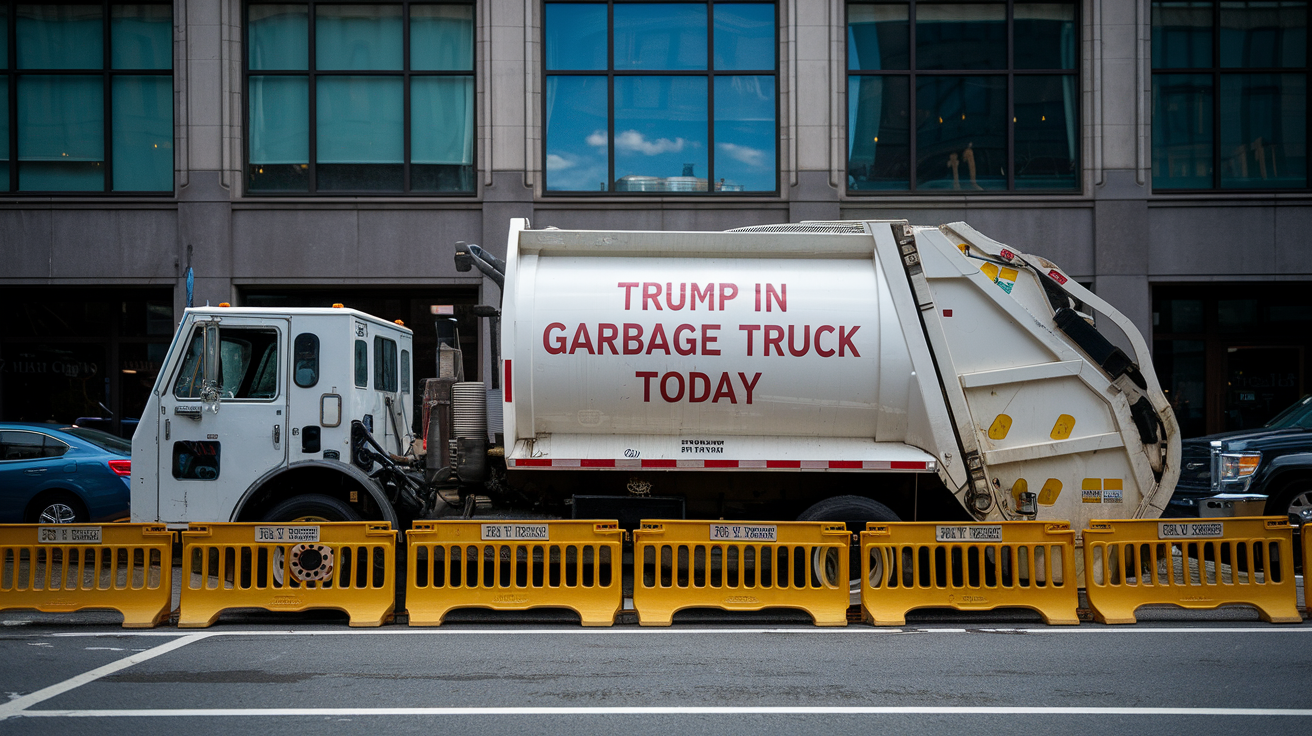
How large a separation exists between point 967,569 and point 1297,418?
587 cm

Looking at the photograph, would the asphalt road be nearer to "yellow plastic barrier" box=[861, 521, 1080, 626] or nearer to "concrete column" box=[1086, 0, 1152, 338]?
"yellow plastic barrier" box=[861, 521, 1080, 626]

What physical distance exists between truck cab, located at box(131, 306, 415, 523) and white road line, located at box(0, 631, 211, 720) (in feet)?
4.42

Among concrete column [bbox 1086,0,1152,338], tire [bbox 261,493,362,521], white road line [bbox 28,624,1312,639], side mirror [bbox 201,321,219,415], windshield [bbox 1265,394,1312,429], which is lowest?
white road line [bbox 28,624,1312,639]

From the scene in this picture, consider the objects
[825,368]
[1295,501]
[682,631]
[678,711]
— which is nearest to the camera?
[678,711]

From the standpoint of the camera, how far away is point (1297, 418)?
1020 cm

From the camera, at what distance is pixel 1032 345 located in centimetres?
787

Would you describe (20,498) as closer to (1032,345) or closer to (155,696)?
(155,696)

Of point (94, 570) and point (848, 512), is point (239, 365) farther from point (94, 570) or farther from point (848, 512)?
point (848, 512)

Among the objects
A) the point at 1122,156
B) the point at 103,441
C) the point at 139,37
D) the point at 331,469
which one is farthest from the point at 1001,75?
the point at 139,37

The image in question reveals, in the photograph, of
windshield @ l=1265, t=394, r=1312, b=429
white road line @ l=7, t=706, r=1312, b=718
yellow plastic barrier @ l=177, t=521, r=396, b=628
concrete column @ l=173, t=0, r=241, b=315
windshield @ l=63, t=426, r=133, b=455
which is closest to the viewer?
white road line @ l=7, t=706, r=1312, b=718

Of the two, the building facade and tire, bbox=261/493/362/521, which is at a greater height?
the building facade

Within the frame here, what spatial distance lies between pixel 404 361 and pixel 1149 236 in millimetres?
12909

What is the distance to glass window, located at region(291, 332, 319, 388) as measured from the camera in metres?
7.82

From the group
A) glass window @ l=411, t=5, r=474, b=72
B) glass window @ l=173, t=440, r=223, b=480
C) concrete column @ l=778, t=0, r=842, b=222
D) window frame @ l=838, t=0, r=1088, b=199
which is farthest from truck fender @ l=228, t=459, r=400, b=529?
window frame @ l=838, t=0, r=1088, b=199
